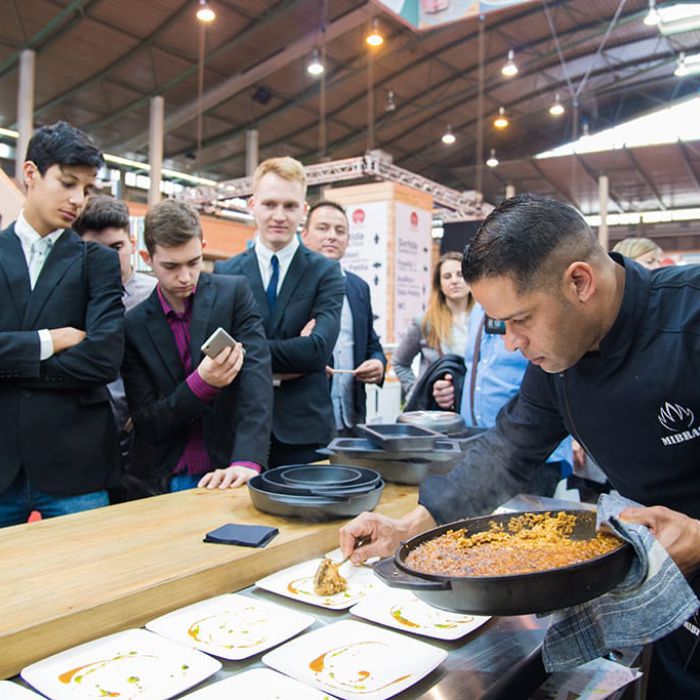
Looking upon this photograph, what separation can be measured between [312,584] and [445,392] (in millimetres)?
1778

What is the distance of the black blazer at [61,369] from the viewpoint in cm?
179

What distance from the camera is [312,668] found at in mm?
953

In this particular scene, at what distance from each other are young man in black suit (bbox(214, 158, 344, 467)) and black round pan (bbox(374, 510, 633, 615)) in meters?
1.47

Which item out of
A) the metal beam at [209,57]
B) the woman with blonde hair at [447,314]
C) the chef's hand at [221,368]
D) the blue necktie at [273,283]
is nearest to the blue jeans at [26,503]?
the chef's hand at [221,368]

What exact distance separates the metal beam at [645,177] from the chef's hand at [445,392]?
583 inches

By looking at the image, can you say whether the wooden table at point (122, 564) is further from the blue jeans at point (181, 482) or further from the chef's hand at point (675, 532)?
the chef's hand at point (675, 532)

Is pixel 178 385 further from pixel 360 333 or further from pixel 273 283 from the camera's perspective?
pixel 360 333

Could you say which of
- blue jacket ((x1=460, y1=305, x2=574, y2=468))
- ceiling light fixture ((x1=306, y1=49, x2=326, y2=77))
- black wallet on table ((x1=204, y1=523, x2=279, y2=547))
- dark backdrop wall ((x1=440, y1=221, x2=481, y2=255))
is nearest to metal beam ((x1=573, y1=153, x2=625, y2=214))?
dark backdrop wall ((x1=440, y1=221, x2=481, y2=255))

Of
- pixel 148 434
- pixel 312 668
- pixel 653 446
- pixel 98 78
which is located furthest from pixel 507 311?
pixel 98 78

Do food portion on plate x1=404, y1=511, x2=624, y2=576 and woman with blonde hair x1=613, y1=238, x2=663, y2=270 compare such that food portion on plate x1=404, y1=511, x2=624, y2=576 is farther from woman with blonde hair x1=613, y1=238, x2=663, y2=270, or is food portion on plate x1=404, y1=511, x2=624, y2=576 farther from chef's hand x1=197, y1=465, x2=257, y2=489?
woman with blonde hair x1=613, y1=238, x2=663, y2=270

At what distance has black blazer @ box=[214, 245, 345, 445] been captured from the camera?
2.37 metres

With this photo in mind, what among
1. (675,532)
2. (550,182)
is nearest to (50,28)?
(675,532)

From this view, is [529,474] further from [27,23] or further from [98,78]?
[98,78]

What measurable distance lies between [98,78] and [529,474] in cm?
1251
